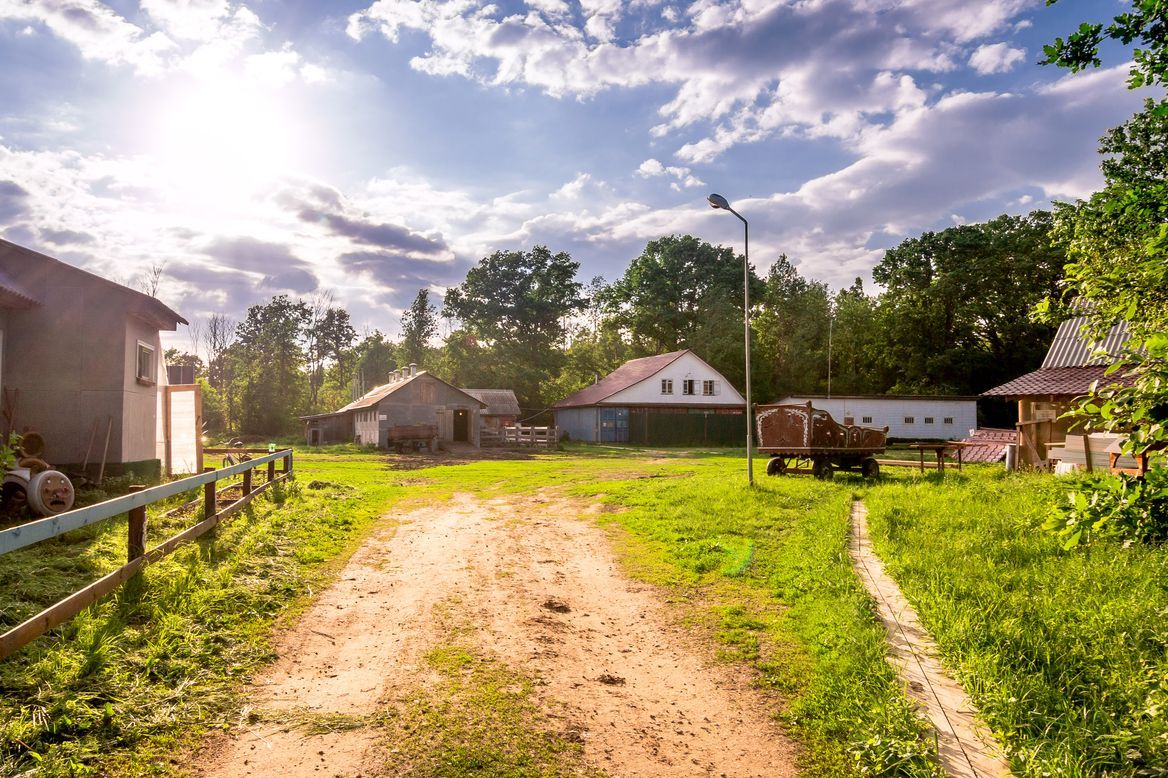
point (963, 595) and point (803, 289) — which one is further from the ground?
point (803, 289)

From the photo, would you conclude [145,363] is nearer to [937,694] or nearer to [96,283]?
[96,283]

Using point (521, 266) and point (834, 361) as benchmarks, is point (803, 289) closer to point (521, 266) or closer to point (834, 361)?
point (834, 361)

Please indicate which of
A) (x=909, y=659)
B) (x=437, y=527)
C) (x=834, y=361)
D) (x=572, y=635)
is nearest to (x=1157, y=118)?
(x=909, y=659)

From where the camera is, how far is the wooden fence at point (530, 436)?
43.3m

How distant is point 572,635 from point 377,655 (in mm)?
1762

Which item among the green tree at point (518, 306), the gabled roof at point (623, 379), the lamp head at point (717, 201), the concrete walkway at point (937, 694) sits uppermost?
the green tree at point (518, 306)

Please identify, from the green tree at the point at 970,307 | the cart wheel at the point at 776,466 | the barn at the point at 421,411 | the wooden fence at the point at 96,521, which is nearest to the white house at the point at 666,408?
the barn at the point at 421,411

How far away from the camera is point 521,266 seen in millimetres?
67750

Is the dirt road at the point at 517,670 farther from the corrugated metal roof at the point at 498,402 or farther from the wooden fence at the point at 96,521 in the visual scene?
the corrugated metal roof at the point at 498,402

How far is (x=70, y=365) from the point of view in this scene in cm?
1404

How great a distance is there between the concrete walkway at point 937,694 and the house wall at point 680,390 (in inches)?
1522

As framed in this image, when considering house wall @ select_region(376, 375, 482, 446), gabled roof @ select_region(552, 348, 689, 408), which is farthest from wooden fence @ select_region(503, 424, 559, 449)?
gabled roof @ select_region(552, 348, 689, 408)

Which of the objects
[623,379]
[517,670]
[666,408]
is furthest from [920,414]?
[517,670]

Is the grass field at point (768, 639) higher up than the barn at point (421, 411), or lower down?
lower down
